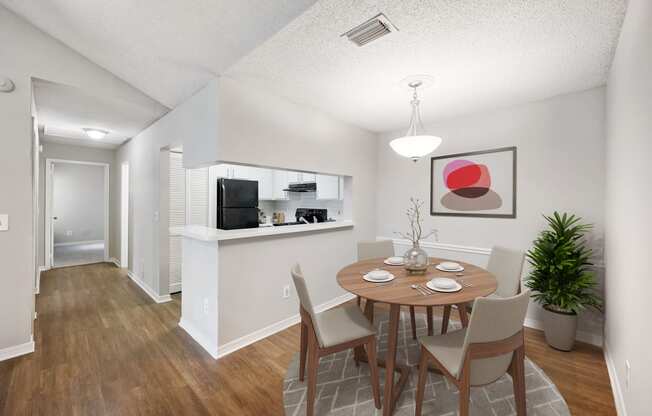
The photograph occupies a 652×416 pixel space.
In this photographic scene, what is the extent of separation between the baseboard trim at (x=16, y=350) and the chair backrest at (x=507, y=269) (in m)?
4.04

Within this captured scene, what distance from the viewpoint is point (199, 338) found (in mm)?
2537

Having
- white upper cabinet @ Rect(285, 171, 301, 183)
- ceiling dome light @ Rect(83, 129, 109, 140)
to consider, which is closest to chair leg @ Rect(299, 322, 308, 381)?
white upper cabinet @ Rect(285, 171, 301, 183)

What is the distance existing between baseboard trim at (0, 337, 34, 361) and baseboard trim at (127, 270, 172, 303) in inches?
48.1

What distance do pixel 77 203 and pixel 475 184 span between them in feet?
33.3

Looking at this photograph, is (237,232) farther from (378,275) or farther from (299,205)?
(299,205)

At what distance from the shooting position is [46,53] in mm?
2463

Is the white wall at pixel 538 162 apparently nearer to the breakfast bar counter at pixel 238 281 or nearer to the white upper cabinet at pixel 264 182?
the breakfast bar counter at pixel 238 281

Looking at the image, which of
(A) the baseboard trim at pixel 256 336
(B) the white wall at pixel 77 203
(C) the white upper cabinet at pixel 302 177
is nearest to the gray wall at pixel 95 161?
(B) the white wall at pixel 77 203

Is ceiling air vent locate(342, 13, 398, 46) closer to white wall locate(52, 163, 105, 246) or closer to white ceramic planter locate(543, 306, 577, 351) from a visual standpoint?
white ceramic planter locate(543, 306, 577, 351)

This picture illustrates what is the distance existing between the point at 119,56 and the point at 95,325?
271 centimetres

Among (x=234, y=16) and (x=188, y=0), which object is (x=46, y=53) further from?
(x=234, y=16)

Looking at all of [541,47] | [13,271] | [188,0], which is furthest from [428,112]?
[13,271]

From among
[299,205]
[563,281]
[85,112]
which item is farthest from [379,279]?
[85,112]

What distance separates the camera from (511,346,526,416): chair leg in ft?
4.80
